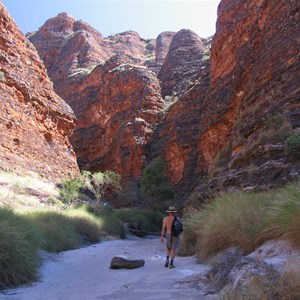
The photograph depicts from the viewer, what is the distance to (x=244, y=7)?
29484mm

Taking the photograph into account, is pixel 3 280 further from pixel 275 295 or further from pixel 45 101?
pixel 45 101

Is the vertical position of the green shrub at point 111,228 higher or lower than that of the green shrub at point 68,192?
lower

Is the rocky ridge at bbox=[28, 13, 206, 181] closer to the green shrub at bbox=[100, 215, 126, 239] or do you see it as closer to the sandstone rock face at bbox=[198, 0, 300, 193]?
the sandstone rock face at bbox=[198, 0, 300, 193]

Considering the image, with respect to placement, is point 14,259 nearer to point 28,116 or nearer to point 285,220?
point 285,220

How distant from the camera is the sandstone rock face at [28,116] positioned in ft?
77.4

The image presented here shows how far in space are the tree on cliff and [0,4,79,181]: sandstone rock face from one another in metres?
6.78

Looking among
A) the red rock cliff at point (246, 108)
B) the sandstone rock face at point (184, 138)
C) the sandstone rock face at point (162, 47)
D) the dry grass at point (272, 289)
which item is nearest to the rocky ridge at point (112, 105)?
the sandstone rock face at point (184, 138)

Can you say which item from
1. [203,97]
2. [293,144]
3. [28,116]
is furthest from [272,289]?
[203,97]

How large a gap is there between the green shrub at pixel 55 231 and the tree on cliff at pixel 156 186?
60.5 ft

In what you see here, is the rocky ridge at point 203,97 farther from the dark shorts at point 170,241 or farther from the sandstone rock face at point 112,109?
the dark shorts at point 170,241

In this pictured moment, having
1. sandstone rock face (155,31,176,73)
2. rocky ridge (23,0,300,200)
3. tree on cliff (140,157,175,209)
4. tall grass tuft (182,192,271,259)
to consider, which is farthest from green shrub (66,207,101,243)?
sandstone rock face (155,31,176,73)

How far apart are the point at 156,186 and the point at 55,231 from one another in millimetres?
20865

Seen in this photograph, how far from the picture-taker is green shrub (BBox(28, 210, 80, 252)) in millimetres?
10641

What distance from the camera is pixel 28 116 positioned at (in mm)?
25906
